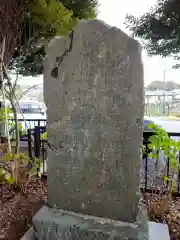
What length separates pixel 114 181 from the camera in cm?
134

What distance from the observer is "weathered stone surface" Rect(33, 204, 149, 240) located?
4.06 feet

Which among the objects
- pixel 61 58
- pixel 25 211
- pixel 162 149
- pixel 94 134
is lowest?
pixel 25 211

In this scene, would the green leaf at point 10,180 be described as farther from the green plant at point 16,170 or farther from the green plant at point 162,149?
the green plant at point 162,149

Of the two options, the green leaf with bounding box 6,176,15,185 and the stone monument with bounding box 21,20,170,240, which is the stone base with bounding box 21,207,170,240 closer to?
the stone monument with bounding box 21,20,170,240

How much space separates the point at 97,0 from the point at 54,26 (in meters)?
1.23

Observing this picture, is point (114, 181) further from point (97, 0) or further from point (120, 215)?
point (97, 0)

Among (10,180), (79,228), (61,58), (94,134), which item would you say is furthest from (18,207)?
(61,58)

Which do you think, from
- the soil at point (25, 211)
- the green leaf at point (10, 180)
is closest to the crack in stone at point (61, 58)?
the soil at point (25, 211)

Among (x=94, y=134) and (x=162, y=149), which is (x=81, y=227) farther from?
(x=162, y=149)

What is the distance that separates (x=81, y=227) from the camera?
51.1 inches

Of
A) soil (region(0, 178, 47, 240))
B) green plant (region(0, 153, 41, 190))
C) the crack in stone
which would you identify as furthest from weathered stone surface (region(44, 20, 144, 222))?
green plant (region(0, 153, 41, 190))

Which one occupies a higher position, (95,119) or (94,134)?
(95,119)

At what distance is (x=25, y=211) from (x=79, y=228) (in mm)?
816

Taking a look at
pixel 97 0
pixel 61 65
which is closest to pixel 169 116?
pixel 97 0
